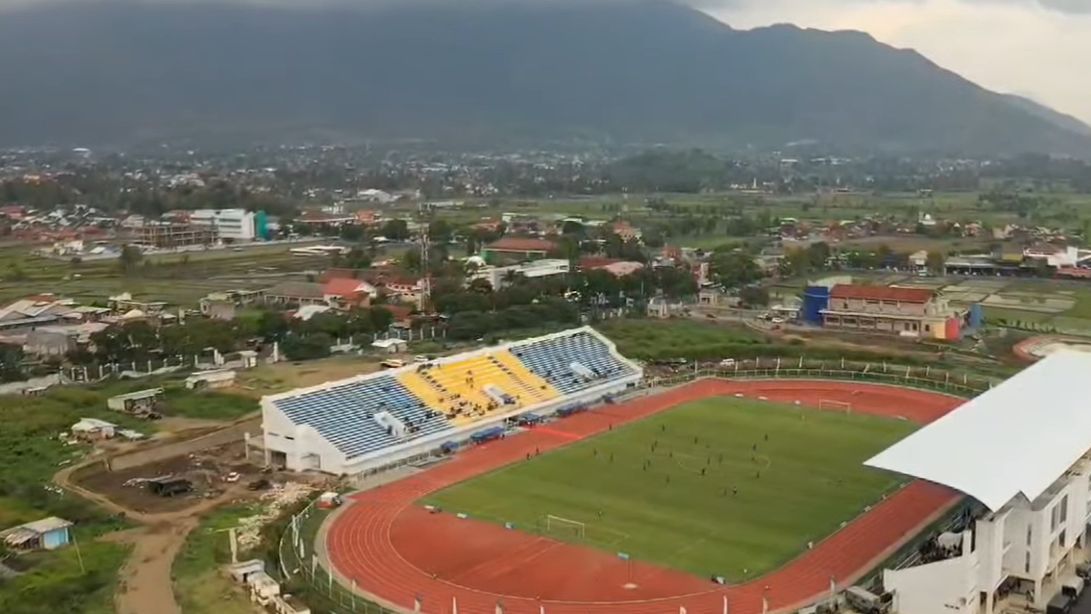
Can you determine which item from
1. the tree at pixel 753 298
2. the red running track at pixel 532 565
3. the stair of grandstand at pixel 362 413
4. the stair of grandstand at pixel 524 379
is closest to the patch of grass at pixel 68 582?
the red running track at pixel 532 565

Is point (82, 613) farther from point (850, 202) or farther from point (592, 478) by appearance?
point (850, 202)

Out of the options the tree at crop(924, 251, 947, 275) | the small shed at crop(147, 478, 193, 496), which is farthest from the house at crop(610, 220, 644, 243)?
the small shed at crop(147, 478, 193, 496)

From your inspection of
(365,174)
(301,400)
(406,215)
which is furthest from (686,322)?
(365,174)

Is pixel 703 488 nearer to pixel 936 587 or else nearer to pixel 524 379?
pixel 936 587

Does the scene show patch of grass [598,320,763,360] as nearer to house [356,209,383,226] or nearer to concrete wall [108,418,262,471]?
concrete wall [108,418,262,471]

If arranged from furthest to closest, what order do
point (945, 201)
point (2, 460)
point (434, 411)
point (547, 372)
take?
point (945, 201)
point (547, 372)
point (434, 411)
point (2, 460)

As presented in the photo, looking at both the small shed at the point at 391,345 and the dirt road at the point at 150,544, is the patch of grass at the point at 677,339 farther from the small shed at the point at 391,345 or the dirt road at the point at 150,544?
the dirt road at the point at 150,544
